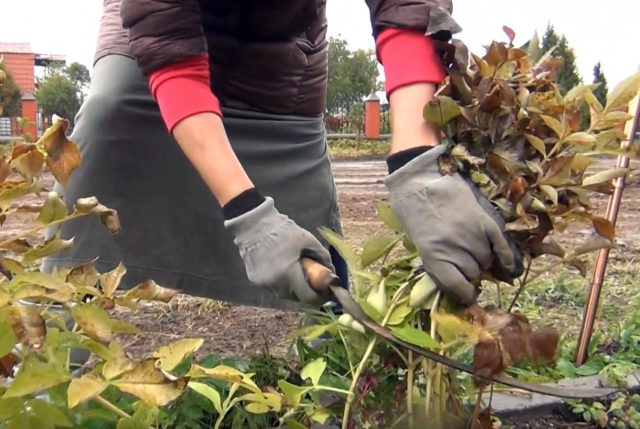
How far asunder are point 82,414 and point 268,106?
1.29m

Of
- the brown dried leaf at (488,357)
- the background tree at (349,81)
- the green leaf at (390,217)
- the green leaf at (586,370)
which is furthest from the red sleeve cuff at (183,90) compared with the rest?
the background tree at (349,81)

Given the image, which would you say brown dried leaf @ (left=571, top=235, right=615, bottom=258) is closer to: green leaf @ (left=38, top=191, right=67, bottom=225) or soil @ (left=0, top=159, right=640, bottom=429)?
soil @ (left=0, top=159, right=640, bottom=429)

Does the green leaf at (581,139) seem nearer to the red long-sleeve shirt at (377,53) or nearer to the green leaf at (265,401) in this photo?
the red long-sleeve shirt at (377,53)

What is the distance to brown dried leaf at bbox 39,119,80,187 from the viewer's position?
988 millimetres

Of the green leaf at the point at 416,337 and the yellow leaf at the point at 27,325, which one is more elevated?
the yellow leaf at the point at 27,325

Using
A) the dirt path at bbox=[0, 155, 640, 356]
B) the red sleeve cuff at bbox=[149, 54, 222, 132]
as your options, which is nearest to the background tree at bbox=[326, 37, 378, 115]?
the dirt path at bbox=[0, 155, 640, 356]

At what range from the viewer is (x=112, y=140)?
77.6 inches

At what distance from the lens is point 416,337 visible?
108 centimetres

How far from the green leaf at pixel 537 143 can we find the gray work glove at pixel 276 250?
38 cm

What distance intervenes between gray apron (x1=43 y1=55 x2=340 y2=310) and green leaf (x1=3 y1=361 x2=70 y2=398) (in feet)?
3.81

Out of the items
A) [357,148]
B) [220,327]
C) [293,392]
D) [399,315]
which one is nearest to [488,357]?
[399,315]

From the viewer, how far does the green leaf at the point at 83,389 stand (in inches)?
31.3

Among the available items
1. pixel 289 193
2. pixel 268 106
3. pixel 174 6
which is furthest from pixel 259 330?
pixel 174 6

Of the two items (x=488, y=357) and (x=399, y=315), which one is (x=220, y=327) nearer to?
(x=399, y=315)
